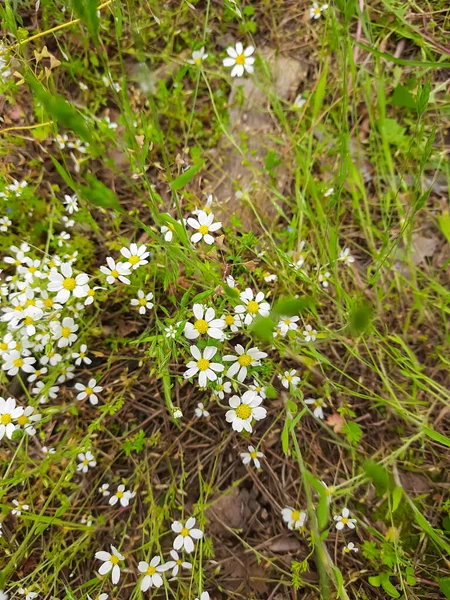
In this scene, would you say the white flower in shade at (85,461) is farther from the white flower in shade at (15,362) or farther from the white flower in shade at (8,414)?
the white flower in shade at (15,362)

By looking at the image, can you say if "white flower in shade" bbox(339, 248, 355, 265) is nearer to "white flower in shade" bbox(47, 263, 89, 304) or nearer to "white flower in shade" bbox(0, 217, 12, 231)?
"white flower in shade" bbox(47, 263, 89, 304)

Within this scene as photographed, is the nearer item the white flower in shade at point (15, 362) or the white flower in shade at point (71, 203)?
the white flower in shade at point (15, 362)

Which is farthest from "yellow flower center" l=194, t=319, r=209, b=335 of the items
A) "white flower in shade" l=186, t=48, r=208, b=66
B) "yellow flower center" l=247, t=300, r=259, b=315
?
"white flower in shade" l=186, t=48, r=208, b=66

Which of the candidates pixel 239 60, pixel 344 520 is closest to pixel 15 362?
pixel 344 520

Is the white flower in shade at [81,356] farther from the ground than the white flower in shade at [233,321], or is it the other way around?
the white flower in shade at [233,321]

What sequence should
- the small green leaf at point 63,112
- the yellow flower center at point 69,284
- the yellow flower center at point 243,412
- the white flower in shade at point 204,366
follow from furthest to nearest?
1. the yellow flower center at point 69,284
2. the yellow flower center at point 243,412
3. the white flower in shade at point 204,366
4. the small green leaf at point 63,112

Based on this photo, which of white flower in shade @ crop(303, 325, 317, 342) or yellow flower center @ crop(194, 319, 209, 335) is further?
white flower in shade @ crop(303, 325, 317, 342)

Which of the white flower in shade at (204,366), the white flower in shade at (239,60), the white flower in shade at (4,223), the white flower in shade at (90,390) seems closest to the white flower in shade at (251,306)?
the white flower in shade at (204,366)
